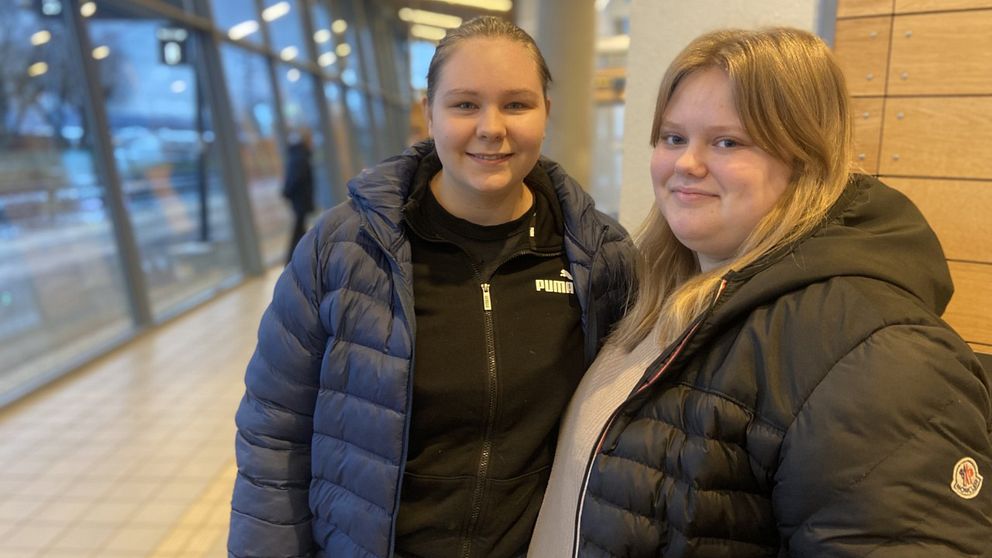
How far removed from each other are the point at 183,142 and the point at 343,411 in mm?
6031

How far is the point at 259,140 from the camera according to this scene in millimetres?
7879

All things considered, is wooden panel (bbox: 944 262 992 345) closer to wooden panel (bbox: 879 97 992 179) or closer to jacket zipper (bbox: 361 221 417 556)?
wooden panel (bbox: 879 97 992 179)

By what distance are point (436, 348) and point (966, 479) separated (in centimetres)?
80

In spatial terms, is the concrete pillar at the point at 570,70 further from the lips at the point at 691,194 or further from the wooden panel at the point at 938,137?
the lips at the point at 691,194

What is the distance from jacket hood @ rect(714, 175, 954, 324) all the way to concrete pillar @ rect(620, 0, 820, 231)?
37.0 inches

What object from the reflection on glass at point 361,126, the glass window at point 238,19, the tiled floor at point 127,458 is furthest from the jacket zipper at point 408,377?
the reflection on glass at point 361,126

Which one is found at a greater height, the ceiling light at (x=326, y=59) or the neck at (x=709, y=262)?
the ceiling light at (x=326, y=59)

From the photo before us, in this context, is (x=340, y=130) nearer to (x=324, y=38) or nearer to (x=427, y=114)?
(x=324, y=38)

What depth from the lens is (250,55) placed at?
7.50 metres

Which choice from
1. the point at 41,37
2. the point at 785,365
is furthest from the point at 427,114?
the point at 41,37

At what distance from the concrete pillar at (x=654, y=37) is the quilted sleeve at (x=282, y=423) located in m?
1.12

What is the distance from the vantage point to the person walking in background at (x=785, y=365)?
0.71 metres

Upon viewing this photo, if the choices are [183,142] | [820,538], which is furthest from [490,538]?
[183,142]

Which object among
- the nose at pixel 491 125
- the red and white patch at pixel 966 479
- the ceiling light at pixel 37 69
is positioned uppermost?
the ceiling light at pixel 37 69
